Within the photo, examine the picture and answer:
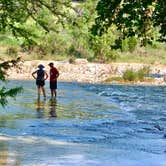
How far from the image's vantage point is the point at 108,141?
16016 millimetres

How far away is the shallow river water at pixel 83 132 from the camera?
13.1 meters

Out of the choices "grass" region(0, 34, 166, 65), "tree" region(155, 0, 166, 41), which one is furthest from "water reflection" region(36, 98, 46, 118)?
"grass" region(0, 34, 166, 65)

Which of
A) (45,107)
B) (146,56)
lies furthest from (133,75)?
(45,107)

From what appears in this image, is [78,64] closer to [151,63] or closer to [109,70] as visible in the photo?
[109,70]

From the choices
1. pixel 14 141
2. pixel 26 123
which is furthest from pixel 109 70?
pixel 14 141

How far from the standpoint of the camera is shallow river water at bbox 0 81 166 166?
13.1 metres

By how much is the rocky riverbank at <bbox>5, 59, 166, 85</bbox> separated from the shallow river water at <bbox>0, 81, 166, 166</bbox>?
46.5 ft

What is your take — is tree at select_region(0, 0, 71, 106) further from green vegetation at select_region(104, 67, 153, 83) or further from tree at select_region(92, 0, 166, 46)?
green vegetation at select_region(104, 67, 153, 83)

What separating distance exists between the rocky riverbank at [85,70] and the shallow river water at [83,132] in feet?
46.5

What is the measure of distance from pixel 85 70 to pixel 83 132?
96.9 ft

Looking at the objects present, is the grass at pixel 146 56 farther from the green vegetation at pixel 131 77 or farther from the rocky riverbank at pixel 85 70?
the green vegetation at pixel 131 77

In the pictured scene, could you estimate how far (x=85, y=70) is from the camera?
153 feet

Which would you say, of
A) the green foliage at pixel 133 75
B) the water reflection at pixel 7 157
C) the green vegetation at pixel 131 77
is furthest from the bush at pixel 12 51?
the water reflection at pixel 7 157

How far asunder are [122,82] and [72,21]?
33.2 m
